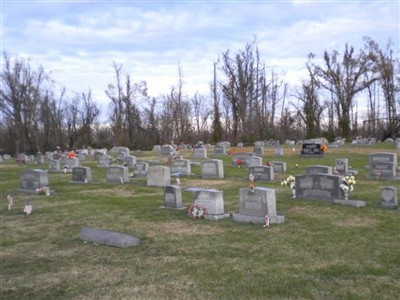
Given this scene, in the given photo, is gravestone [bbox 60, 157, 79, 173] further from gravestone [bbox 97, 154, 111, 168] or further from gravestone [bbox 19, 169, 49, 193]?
gravestone [bbox 19, 169, 49, 193]

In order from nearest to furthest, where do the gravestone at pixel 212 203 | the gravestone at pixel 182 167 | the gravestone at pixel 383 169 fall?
1. the gravestone at pixel 212 203
2. the gravestone at pixel 383 169
3. the gravestone at pixel 182 167

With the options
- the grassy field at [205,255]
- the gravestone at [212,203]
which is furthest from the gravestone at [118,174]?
the gravestone at [212,203]

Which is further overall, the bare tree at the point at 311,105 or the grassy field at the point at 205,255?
the bare tree at the point at 311,105

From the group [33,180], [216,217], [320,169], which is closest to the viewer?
[216,217]

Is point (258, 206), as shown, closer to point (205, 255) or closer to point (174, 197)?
point (205, 255)

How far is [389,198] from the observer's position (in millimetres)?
11648

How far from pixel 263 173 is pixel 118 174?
6.03 m

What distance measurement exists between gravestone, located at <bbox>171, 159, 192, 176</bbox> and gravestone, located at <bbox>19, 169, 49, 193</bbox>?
627 centimetres

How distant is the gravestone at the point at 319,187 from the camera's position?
12.8 metres

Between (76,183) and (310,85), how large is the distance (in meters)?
46.7

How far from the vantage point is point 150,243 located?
909 cm

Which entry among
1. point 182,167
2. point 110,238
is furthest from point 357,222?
point 182,167

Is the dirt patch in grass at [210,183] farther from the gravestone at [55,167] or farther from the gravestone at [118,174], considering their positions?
the gravestone at [55,167]

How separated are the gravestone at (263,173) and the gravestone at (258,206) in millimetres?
8217
